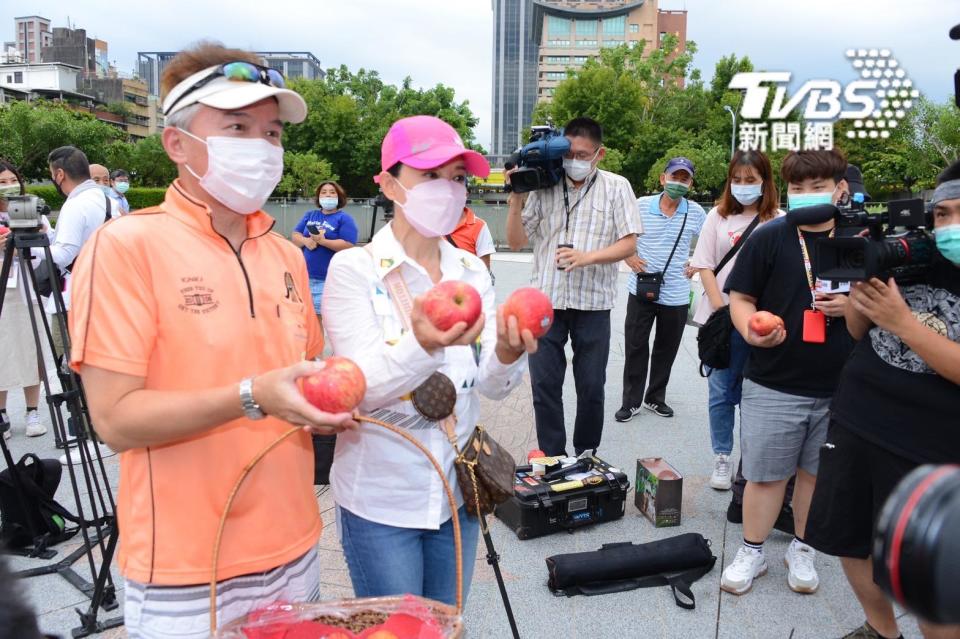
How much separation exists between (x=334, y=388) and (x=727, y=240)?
373 centimetres

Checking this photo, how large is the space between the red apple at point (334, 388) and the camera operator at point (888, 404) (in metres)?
1.79

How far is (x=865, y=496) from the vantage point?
248 cm

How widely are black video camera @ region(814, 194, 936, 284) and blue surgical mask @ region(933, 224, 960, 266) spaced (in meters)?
0.07

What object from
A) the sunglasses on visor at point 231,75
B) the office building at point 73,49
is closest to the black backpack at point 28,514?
the sunglasses on visor at point 231,75

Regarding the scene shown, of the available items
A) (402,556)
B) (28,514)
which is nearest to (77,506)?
(28,514)

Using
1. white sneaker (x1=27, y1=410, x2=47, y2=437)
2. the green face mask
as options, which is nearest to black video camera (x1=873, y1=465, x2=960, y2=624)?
the green face mask

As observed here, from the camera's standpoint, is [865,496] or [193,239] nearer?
[193,239]

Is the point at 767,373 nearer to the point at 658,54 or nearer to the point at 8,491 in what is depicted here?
the point at 8,491

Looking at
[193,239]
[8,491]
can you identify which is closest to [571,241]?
[193,239]

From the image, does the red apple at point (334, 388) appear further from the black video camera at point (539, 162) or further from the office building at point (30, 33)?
the office building at point (30, 33)

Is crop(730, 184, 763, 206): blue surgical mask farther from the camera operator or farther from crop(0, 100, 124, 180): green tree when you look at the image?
crop(0, 100, 124, 180): green tree

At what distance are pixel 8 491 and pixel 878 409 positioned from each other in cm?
440

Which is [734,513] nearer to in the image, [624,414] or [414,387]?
[624,414]

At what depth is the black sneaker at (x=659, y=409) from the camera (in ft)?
19.4
